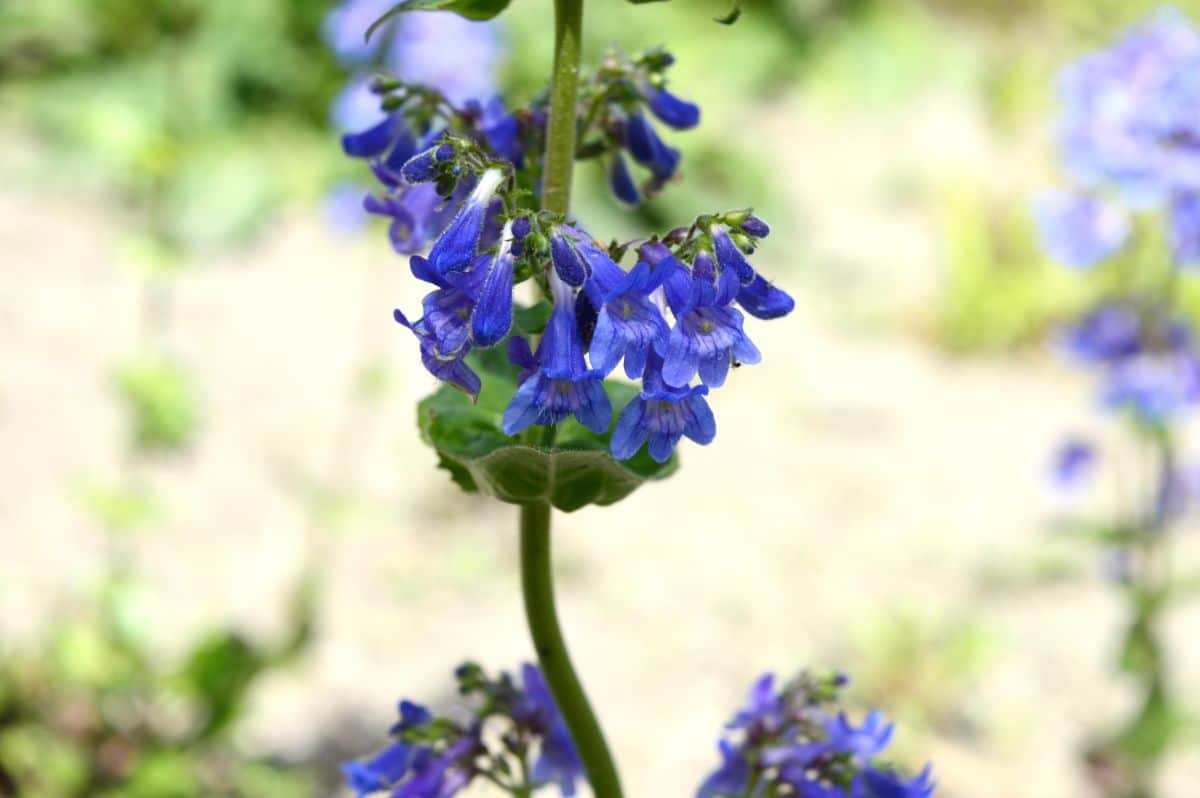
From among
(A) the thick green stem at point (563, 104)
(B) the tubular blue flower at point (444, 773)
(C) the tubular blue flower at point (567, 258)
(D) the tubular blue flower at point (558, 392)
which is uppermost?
(A) the thick green stem at point (563, 104)

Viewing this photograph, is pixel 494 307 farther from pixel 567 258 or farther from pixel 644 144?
pixel 644 144

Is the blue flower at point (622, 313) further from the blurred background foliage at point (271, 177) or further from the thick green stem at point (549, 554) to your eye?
the blurred background foliage at point (271, 177)

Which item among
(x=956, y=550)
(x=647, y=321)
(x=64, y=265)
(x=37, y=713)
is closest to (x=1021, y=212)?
(x=956, y=550)

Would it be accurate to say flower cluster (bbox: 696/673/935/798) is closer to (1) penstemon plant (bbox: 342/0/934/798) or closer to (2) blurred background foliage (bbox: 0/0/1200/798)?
(1) penstemon plant (bbox: 342/0/934/798)

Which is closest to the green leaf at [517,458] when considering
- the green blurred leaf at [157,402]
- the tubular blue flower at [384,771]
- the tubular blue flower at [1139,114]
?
the tubular blue flower at [384,771]

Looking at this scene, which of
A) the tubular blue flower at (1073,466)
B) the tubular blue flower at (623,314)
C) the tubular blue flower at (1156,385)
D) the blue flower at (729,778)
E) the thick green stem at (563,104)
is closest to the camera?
the tubular blue flower at (623,314)

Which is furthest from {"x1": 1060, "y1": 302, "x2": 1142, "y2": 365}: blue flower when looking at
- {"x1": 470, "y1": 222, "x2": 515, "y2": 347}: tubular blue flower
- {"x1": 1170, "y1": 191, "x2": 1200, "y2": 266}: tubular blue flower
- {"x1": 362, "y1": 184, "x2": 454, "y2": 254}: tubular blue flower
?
{"x1": 470, "y1": 222, "x2": 515, "y2": 347}: tubular blue flower

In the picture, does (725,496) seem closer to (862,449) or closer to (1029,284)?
(862,449)
